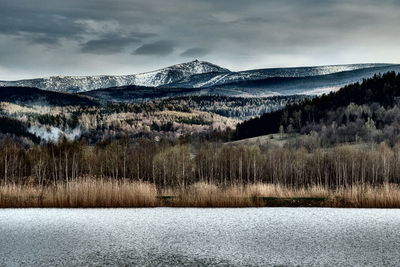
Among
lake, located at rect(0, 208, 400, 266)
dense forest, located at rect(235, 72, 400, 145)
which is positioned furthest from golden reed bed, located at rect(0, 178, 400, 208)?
dense forest, located at rect(235, 72, 400, 145)

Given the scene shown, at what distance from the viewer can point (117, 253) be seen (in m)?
12.7

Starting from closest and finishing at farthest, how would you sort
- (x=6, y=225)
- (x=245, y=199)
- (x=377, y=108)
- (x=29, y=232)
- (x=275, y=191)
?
(x=29, y=232)
(x=6, y=225)
(x=245, y=199)
(x=275, y=191)
(x=377, y=108)

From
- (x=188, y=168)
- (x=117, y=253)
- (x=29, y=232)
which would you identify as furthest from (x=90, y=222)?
(x=188, y=168)

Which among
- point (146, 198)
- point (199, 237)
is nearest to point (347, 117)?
point (146, 198)

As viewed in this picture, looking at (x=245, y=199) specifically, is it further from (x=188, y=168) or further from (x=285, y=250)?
(x=188, y=168)

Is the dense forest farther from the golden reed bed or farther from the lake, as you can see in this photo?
the lake

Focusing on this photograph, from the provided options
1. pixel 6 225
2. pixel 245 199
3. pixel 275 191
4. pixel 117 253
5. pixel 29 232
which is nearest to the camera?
pixel 117 253

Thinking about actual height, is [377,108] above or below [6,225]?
above

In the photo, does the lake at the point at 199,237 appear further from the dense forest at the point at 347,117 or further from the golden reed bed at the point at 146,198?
the dense forest at the point at 347,117

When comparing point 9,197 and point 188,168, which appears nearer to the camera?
point 9,197

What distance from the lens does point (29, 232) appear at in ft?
52.5

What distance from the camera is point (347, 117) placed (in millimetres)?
133875

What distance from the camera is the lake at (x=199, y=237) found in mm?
11922

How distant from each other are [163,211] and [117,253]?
8.46 meters
